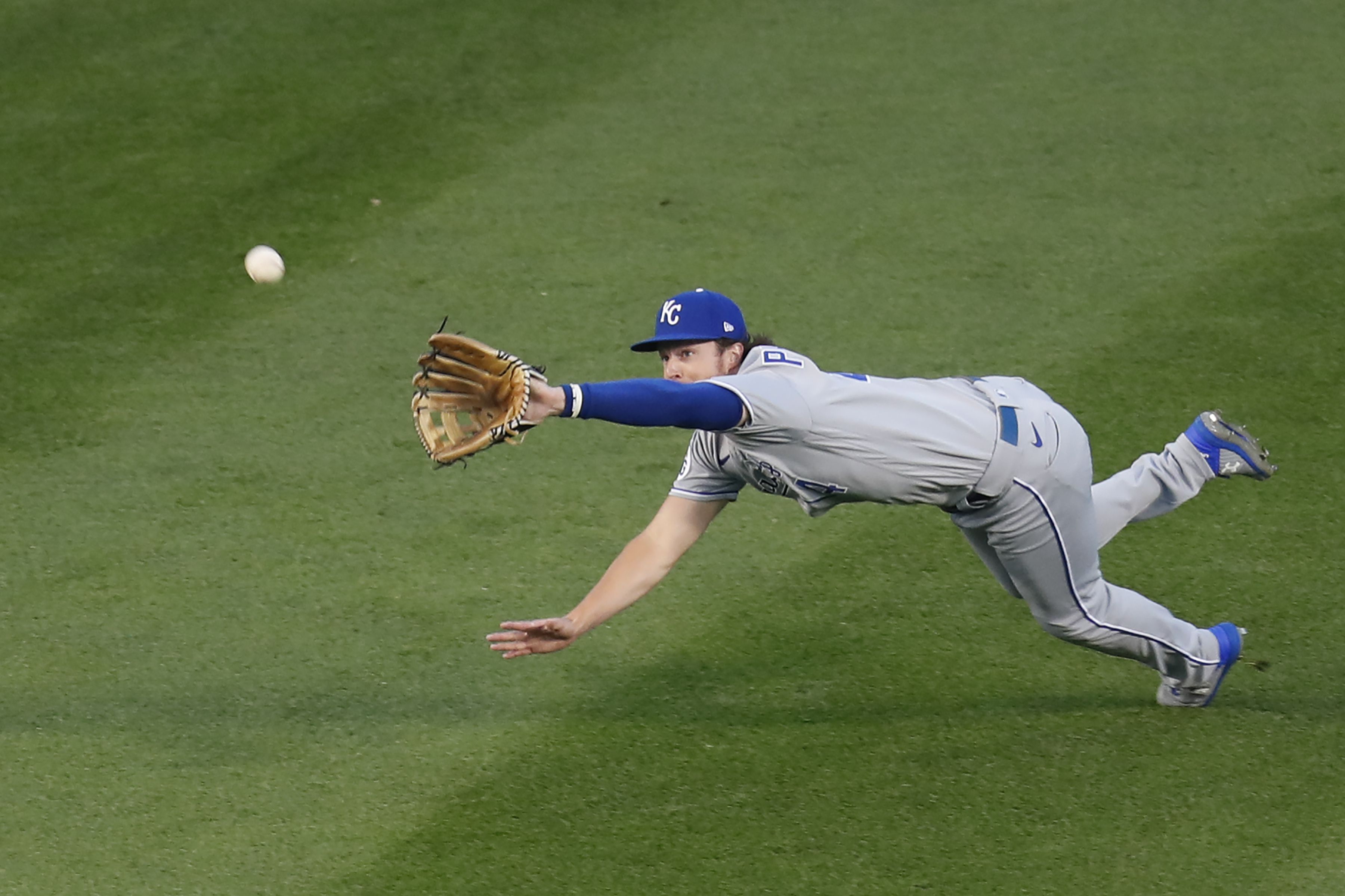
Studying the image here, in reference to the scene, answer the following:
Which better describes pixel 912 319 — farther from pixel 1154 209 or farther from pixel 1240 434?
pixel 1240 434

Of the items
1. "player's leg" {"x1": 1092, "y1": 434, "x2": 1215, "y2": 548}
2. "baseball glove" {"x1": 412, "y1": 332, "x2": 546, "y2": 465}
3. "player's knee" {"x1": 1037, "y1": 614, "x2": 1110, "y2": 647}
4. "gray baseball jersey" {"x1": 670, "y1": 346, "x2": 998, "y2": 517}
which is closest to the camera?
"baseball glove" {"x1": 412, "y1": 332, "x2": 546, "y2": 465}

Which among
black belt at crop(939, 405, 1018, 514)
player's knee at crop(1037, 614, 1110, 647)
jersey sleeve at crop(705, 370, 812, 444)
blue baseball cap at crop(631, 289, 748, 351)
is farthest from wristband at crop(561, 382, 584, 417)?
player's knee at crop(1037, 614, 1110, 647)

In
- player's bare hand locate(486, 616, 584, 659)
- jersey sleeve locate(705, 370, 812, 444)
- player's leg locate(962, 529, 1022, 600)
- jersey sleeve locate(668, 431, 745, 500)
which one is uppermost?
jersey sleeve locate(705, 370, 812, 444)

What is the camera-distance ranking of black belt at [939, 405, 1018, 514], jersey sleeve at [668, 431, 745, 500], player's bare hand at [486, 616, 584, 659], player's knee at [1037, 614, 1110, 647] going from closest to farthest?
player's bare hand at [486, 616, 584, 659]
black belt at [939, 405, 1018, 514]
jersey sleeve at [668, 431, 745, 500]
player's knee at [1037, 614, 1110, 647]

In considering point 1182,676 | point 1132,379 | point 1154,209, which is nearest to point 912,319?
point 1132,379

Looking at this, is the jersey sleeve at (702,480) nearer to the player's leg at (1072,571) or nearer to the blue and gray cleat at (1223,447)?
the player's leg at (1072,571)

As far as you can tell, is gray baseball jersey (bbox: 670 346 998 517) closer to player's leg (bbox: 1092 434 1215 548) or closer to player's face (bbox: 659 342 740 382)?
player's face (bbox: 659 342 740 382)

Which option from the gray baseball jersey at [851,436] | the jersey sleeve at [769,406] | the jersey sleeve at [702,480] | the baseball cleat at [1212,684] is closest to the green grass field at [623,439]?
the baseball cleat at [1212,684]
